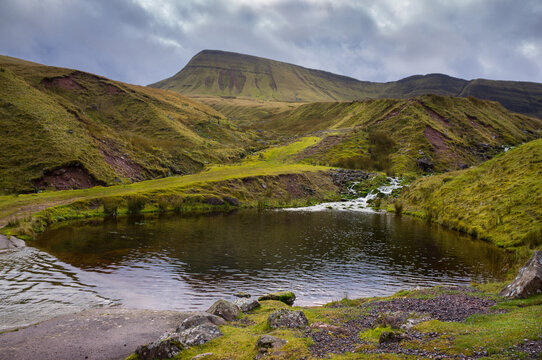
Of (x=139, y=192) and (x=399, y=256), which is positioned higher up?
(x=139, y=192)

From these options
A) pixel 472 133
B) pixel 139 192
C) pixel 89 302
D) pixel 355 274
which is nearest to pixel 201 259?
pixel 89 302

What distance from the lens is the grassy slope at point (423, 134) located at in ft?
334

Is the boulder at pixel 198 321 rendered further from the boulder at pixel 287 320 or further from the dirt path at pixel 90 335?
the boulder at pixel 287 320

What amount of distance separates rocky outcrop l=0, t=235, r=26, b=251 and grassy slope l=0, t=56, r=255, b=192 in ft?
92.8

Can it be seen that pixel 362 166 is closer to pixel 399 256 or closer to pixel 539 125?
pixel 399 256

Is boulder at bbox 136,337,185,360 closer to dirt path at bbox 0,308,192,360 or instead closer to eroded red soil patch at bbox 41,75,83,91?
dirt path at bbox 0,308,192,360

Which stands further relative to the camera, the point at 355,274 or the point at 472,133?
the point at 472,133

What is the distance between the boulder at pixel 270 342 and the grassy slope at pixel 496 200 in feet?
97.7

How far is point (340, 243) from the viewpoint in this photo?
3853 centimetres

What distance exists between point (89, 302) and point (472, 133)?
13382 centimetres

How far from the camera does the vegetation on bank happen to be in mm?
9633

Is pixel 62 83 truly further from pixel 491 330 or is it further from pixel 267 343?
pixel 491 330

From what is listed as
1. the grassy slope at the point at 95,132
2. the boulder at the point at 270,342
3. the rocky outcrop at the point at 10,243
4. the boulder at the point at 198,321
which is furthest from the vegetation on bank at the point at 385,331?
the grassy slope at the point at 95,132

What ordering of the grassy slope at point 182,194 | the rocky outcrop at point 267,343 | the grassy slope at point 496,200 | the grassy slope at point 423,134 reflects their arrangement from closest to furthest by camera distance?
the rocky outcrop at point 267,343 → the grassy slope at point 496,200 → the grassy slope at point 182,194 → the grassy slope at point 423,134
